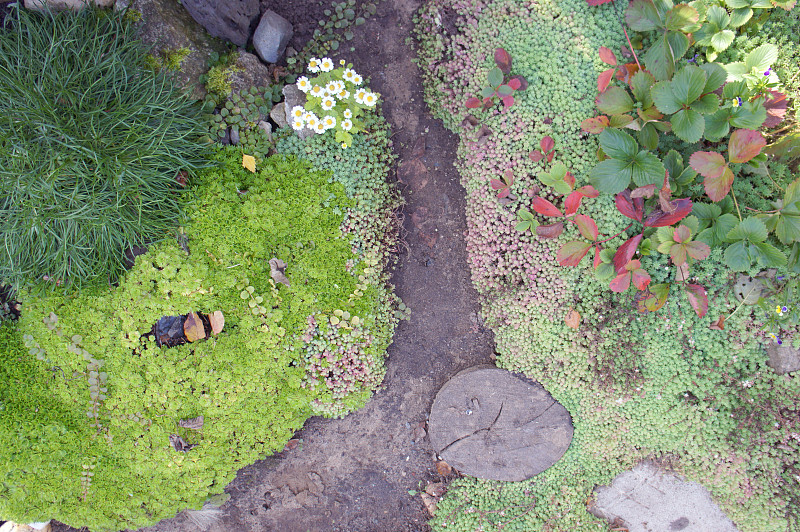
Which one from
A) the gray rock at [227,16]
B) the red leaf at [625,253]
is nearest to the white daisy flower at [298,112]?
the gray rock at [227,16]

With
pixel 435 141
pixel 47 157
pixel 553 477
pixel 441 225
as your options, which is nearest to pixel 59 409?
pixel 47 157

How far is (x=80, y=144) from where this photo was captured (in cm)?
301

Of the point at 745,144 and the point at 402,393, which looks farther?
the point at 402,393

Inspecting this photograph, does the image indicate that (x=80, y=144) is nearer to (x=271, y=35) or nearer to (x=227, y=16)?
(x=227, y=16)

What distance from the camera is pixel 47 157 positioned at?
3.03 metres

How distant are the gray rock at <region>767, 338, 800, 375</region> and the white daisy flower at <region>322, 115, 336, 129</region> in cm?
377

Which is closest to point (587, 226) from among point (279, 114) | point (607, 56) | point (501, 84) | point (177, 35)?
point (607, 56)

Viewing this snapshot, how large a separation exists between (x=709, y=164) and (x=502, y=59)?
5.10ft

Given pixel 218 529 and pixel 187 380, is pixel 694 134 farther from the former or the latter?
pixel 218 529

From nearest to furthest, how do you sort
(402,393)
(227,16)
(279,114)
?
(227,16)
(279,114)
(402,393)

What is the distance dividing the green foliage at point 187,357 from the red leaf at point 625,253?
1858mm

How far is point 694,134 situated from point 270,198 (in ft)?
9.72

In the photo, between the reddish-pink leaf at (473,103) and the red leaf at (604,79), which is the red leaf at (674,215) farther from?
the reddish-pink leaf at (473,103)

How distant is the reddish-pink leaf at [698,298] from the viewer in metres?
2.97
